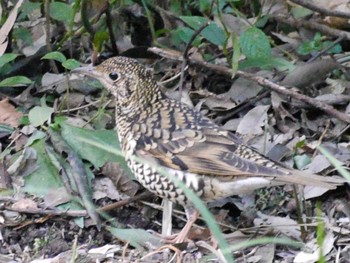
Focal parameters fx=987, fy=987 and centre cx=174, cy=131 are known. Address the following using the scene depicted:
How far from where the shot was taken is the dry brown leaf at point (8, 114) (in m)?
6.79

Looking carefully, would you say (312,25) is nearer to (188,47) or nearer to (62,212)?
(188,47)

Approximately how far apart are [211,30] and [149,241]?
178 cm

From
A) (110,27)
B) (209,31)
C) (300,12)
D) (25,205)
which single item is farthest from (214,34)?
(25,205)

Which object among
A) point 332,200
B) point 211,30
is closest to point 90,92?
point 211,30

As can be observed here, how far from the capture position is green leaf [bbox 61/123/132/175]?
20.4 ft

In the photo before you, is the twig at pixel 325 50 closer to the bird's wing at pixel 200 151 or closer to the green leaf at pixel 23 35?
the bird's wing at pixel 200 151

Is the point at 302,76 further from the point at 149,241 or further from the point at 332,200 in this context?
the point at 149,241

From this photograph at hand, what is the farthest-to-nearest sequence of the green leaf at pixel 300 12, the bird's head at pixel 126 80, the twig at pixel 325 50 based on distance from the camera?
the green leaf at pixel 300 12, the twig at pixel 325 50, the bird's head at pixel 126 80

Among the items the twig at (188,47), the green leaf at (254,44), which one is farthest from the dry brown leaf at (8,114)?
the green leaf at (254,44)

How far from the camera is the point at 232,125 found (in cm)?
674

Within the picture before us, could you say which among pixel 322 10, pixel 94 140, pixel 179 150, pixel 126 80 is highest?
pixel 322 10

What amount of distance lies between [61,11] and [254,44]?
4.77 ft

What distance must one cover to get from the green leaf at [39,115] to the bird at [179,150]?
465mm

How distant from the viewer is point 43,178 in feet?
20.2
